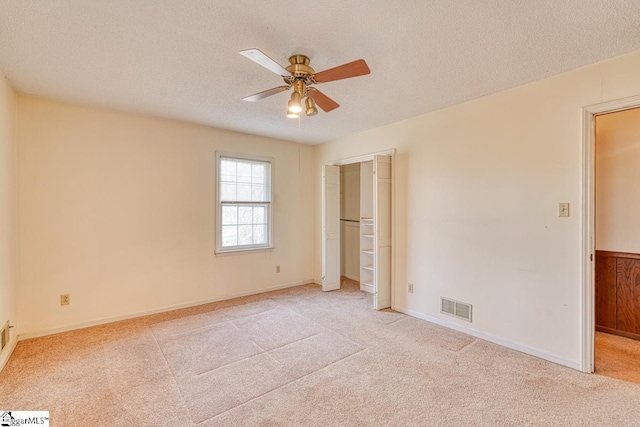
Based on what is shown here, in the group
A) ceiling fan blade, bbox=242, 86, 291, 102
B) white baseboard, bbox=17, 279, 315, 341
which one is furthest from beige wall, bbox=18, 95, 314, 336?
ceiling fan blade, bbox=242, 86, 291, 102

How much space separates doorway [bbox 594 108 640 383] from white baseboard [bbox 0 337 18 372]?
17.3 ft

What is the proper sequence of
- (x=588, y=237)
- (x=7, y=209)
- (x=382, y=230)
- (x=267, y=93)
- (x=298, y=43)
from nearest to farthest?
(x=298, y=43) < (x=267, y=93) < (x=588, y=237) < (x=7, y=209) < (x=382, y=230)

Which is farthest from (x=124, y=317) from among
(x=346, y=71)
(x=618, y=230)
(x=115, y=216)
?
(x=618, y=230)

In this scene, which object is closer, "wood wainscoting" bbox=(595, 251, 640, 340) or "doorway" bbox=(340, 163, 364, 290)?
"wood wainscoting" bbox=(595, 251, 640, 340)

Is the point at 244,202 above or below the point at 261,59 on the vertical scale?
below

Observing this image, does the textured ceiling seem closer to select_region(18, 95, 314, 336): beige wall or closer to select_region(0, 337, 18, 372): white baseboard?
select_region(18, 95, 314, 336): beige wall

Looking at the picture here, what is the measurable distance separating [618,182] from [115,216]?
5485 millimetres

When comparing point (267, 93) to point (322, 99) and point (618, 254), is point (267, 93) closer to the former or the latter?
point (322, 99)

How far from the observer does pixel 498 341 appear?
9.45 feet

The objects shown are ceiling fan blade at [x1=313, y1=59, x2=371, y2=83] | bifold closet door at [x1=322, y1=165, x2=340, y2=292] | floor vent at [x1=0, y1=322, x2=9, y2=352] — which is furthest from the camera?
bifold closet door at [x1=322, y1=165, x2=340, y2=292]

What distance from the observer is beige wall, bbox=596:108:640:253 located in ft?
9.73

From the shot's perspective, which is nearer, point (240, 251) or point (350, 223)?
point (240, 251)

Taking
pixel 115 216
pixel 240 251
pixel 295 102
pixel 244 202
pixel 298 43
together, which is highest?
pixel 298 43

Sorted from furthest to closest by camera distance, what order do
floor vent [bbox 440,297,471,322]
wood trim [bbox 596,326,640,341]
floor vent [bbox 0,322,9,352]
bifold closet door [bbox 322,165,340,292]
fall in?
1. bifold closet door [bbox 322,165,340,292]
2. floor vent [bbox 440,297,471,322]
3. wood trim [bbox 596,326,640,341]
4. floor vent [bbox 0,322,9,352]
